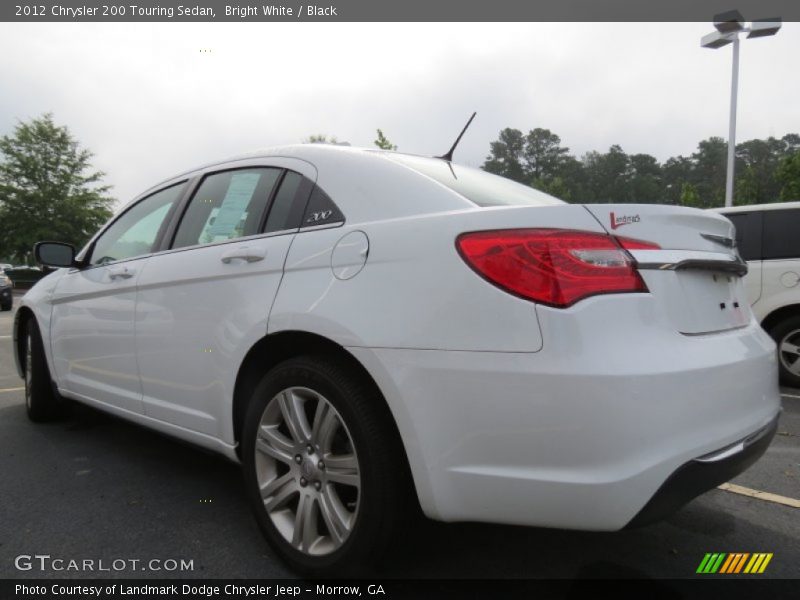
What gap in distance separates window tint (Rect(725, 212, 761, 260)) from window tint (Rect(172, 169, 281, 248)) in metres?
4.93

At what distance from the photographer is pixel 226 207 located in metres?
2.71

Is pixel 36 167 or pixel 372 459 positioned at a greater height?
pixel 36 167

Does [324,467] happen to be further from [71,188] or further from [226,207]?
[71,188]

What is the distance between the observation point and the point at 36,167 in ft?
118

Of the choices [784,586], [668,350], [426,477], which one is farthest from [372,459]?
[784,586]

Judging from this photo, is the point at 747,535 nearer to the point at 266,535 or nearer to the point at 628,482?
the point at 628,482

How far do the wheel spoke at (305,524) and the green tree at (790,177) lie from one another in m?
31.9

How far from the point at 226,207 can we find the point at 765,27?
17.3 metres

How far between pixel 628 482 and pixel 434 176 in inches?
48.2

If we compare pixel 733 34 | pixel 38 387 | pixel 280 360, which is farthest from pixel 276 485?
pixel 733 34

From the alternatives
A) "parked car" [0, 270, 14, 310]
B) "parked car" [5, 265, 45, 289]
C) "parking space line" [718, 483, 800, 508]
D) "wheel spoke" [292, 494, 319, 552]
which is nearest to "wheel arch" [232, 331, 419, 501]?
"wheel spoke" [292, 494, 319, 552]

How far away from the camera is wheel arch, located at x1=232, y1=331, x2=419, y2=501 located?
73.5 inches

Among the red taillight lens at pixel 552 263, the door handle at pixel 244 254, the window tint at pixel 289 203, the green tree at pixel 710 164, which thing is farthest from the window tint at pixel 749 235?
the green tree at pixel 710 164

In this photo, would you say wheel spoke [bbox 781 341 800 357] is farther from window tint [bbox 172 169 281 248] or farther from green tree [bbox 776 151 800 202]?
green tree [bbox 776 151 800 202]
